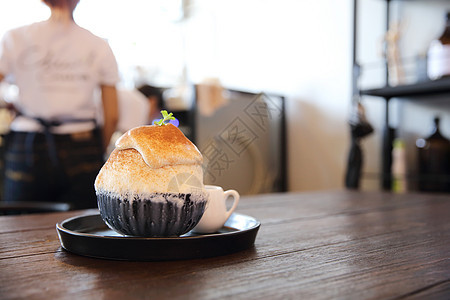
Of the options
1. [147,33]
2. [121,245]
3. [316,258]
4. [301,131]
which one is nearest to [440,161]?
[301,131]

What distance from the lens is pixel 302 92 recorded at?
3107 mm

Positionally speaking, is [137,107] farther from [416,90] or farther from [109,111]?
[416,90]

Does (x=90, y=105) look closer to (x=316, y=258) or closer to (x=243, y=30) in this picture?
(x=316, y=258)

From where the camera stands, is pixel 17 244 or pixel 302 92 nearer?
pixel 17 244

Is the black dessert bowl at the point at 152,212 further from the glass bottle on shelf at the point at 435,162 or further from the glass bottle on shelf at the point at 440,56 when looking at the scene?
the glass bottle on shelf at the point at 435,162

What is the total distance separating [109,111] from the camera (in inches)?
51.3

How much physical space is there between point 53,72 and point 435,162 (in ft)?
5.51

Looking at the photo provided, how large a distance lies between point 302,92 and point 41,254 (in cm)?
273

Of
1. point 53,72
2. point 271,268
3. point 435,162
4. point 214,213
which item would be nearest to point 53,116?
point 53,72

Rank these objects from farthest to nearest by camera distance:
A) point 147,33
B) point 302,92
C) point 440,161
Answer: point 147,33 < point 302,92 < point 440,161

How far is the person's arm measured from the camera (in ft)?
4.12

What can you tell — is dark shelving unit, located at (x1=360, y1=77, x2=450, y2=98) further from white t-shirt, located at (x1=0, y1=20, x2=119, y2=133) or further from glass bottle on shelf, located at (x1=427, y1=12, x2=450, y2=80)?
white t-shirt, located at (x1=0, y1=20, x2=119, y2=133)

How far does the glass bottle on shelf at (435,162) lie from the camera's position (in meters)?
2.04

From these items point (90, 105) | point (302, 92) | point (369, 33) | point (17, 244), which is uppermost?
point (369, 33)
